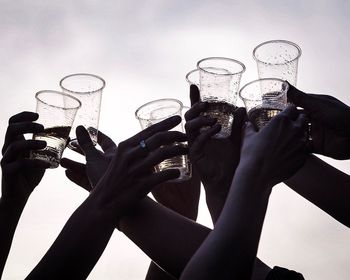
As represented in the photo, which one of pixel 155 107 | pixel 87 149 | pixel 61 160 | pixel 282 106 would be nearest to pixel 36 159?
pixel 61 160

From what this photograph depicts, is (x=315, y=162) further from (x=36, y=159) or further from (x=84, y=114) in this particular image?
(x=36, y=159)

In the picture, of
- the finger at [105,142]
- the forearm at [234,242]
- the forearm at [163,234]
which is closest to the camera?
the forearm at [234,242]

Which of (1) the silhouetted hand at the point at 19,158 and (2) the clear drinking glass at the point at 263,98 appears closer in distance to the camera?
(2) the clear drinking glass at the point at 263,98

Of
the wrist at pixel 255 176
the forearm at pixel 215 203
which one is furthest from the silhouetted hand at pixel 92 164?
the wrist at pixel 255 176

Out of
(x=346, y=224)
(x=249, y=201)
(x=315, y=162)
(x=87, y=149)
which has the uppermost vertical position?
(x=249, y=201)

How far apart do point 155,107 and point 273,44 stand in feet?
3.13

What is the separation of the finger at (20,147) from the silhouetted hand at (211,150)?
102cm

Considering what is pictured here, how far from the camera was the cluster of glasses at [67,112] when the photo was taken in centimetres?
344

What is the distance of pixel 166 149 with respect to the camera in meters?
2.72

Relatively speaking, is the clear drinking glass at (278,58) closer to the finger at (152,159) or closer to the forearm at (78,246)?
the finger at (152,159)

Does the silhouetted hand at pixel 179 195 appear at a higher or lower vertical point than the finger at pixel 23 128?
lower

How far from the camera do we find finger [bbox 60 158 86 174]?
3422mm

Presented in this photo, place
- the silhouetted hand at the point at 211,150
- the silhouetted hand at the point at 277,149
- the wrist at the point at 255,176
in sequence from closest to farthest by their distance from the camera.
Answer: the wrist at the point at 255,176 < the silhouetted hand at the point at 277,149 < the silhouetted hand at the point at 211,150

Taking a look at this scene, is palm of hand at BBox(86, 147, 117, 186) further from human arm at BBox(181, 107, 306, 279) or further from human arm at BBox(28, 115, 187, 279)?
human arm at BBox(181, 107, 306, 279)
